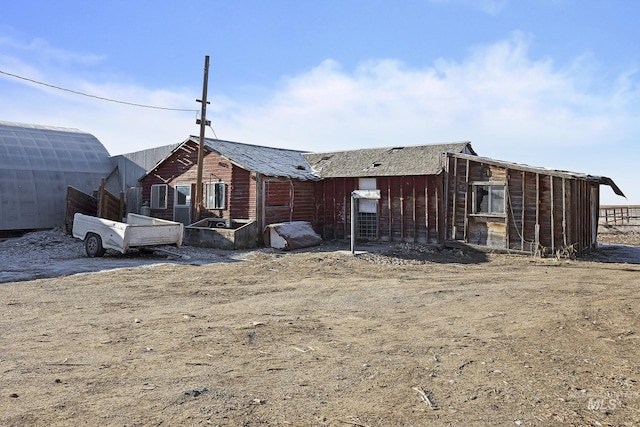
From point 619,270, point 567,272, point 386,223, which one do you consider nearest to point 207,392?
point 567,272

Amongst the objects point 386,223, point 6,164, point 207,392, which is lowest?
point 207,392

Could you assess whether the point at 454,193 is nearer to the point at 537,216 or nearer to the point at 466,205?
the point at 466,205

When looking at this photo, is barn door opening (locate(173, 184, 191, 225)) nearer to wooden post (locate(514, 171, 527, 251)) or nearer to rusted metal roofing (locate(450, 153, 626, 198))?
rusted metal roofing (locate(450, 153, 626, 198))

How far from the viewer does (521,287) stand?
10.5m

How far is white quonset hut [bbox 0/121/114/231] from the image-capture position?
74.3 ft

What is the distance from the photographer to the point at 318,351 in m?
5.79

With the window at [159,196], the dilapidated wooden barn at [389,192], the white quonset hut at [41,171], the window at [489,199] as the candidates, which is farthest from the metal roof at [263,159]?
the white quonset hut at [41,171]

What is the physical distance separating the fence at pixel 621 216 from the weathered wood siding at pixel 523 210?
15547mm

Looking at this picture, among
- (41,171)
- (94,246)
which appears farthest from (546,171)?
(41,171)

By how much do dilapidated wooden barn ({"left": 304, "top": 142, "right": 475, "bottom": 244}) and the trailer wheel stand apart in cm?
983

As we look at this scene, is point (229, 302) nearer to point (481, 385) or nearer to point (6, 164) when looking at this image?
point (481, 385)

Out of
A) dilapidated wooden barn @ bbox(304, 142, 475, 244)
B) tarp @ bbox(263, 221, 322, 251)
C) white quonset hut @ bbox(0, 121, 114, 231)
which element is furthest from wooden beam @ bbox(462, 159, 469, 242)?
white quonset hut @ bbox(0, 121, 114, 231)

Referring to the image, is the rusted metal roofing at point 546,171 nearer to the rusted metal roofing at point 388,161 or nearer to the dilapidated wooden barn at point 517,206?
the dilapidated wooden barn at point 517,206

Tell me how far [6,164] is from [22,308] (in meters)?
18.4
